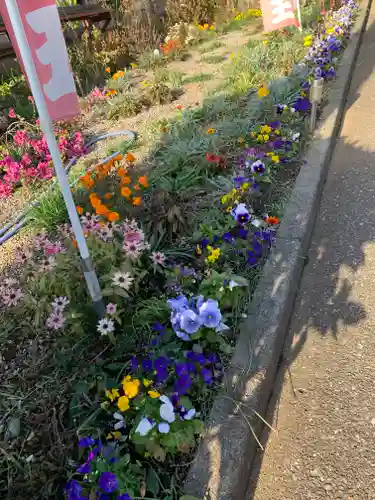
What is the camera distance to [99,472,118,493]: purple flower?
141cm

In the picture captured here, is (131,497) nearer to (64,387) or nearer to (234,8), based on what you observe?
(64,387)

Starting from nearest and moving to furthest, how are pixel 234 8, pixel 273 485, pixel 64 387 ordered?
pixel 273 485, pixel 64 387, pixel 234 8

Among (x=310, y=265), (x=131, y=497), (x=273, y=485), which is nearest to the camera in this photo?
(x=131, y=497)

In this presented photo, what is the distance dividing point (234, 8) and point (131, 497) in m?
10.0

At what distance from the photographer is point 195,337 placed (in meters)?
1.93

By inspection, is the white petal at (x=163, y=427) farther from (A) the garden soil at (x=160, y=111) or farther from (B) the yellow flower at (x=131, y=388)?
(A) the garden soil at (x=160, y=111)

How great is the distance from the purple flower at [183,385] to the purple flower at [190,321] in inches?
8.6

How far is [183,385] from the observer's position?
1725 millimetres

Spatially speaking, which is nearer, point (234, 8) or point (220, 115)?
point (220, 115)

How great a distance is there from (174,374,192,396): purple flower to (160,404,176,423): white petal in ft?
0.36

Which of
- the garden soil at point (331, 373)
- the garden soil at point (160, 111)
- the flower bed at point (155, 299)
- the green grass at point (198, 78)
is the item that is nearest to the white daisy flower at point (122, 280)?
the flower bed at point (155, 299)

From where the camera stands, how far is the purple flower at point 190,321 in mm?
1872

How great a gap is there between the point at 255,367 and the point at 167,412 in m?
0.57

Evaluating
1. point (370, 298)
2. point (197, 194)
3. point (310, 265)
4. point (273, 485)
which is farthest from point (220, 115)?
point (273, 485)
